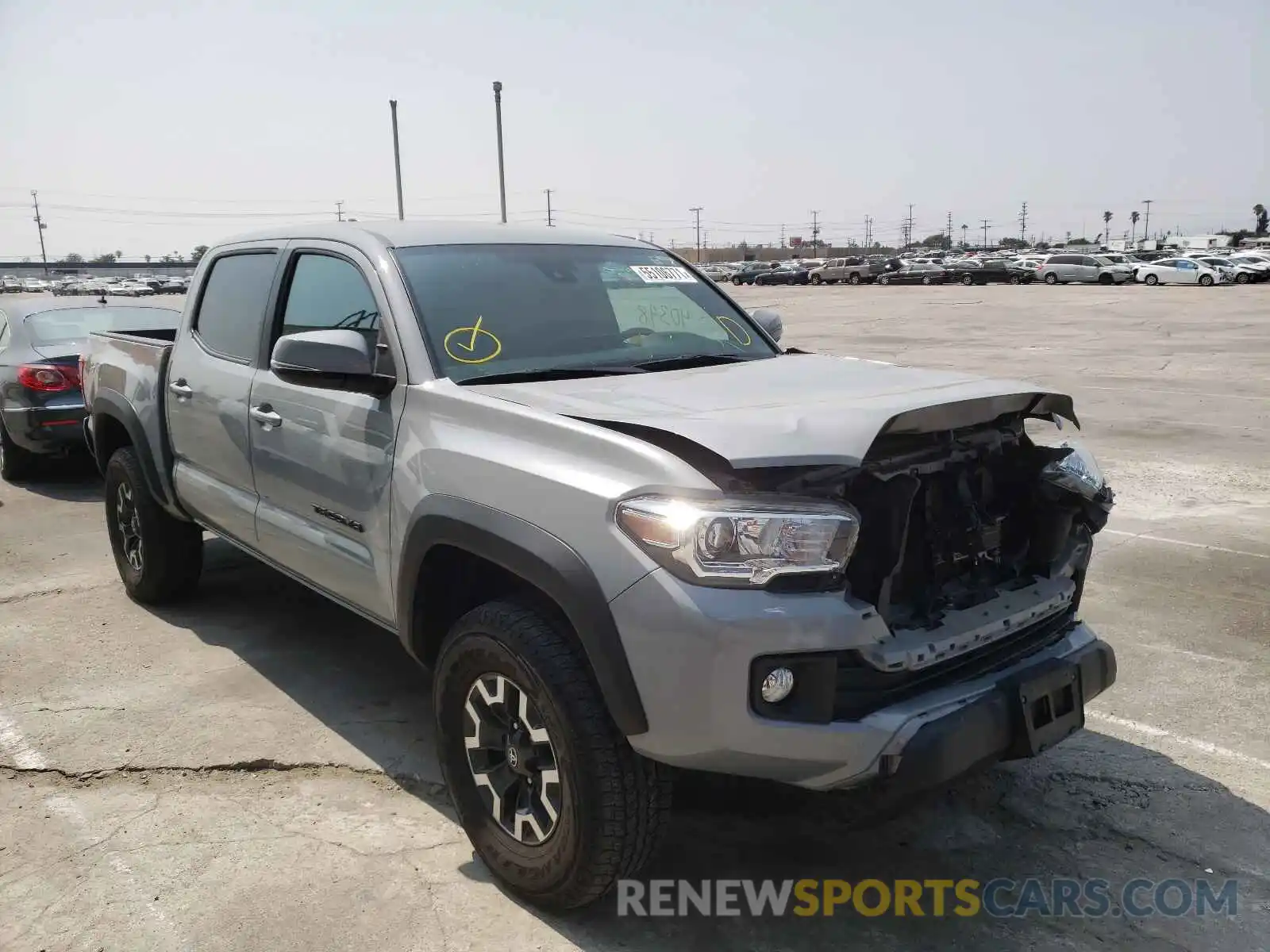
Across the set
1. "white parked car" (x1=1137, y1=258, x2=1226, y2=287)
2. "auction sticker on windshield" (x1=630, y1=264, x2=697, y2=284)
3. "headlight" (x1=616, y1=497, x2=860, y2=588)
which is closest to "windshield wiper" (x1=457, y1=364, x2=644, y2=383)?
"auction sticker on windshield" (x1=630, y1=264, x2=697, y2=284)

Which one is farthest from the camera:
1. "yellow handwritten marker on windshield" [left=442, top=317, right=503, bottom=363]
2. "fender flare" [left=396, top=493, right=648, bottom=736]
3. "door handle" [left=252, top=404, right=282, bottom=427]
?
"door handle" [left=252, top=404, right=282, bottom=427]

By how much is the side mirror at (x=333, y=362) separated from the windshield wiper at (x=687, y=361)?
897mm

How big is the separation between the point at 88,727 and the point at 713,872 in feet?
8.57

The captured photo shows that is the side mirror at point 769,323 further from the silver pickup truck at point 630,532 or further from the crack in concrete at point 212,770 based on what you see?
the crack in concrete at point 212,770

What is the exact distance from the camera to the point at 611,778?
2537 mm

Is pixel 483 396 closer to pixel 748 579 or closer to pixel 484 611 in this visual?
pixel 484 611

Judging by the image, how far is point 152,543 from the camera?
523 centimetres

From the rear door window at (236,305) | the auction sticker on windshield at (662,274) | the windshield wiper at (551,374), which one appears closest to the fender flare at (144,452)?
the rear door window at (236,305)

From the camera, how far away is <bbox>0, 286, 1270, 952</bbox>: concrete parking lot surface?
2830mm

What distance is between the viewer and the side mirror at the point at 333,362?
323cm

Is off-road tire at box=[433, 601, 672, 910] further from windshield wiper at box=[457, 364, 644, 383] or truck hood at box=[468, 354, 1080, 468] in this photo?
windshield wiper at box=[457, 364, 644, 383]

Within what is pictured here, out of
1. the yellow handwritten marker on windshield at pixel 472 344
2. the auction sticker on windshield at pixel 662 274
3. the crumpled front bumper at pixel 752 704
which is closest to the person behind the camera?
the crumpled front bumper at pixel 752 704

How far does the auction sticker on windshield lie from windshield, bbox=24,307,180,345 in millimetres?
5663

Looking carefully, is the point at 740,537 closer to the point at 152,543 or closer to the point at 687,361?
the point at 687,361
